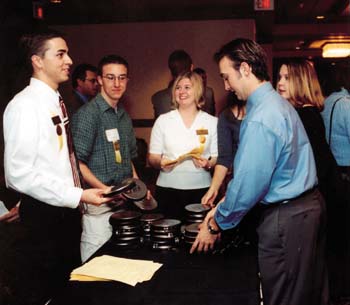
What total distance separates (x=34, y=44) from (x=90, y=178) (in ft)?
2.46

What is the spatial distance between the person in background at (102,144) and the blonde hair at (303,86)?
3.14 ft

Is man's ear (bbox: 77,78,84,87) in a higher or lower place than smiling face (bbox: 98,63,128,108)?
higher

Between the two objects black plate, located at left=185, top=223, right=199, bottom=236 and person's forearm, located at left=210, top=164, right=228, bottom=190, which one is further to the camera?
person's forearm, located at left=210, top=164, right=228, bottom=190

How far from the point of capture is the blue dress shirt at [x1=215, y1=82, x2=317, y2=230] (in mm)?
1596

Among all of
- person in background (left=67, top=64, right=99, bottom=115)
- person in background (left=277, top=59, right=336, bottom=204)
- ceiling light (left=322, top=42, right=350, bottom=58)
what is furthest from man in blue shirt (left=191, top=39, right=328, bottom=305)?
ceiling light (left=322, top=42, right=350, bottom=58)

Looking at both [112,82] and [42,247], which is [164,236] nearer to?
[42,247]

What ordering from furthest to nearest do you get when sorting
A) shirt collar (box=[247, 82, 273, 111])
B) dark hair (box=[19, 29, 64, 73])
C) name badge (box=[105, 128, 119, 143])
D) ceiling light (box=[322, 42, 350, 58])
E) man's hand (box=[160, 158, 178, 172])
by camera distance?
ceiling light (box=[322, 42, 350, 58])
man's hand (box=[160, 158, 178, 172])
name badge (box=[105, 128, 119, 143])
dark hair (box=[19, 29, 64, 73])
shirt collar (box=[247, 82, 273, 111])

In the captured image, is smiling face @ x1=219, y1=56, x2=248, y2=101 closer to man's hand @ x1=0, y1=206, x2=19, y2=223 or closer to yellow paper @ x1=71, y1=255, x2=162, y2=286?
yellow paper @ x1=71, y1=255, x2=162, y2=286

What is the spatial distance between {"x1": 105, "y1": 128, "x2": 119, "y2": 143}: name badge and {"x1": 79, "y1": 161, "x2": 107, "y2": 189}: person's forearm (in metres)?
0.22

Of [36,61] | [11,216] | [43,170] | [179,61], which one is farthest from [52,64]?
[179,61]

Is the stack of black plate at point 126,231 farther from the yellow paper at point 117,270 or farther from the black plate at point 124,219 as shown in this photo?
the yellow paper at point 117,270

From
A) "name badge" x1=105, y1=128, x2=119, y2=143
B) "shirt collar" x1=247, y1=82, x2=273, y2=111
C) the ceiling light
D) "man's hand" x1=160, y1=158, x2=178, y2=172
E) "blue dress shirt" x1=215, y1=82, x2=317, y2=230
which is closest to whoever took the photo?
"blue dress shirt" x1=215, y1=82, x2=317, y2=230

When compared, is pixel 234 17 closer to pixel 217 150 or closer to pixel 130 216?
pixel 217 150

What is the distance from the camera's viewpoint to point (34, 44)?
204 centimetres
